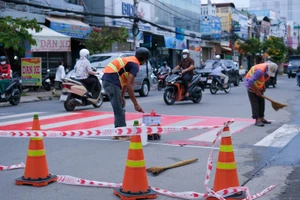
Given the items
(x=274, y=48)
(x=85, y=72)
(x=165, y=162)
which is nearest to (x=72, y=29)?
(x=85, y=72)

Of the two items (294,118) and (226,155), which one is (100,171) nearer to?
(226,155)

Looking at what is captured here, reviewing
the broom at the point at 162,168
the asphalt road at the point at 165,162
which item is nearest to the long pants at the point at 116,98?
the asphalt road at the point at 165,162

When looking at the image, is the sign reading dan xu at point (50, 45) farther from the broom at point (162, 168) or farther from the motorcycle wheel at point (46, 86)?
the broom at point (162, 168)

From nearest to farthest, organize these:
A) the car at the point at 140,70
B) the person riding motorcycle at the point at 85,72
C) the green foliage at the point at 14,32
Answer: the person riding motorcycle at the point at 85,72 → the car at the point at 140,70 → the green foliage at the point at 14,32

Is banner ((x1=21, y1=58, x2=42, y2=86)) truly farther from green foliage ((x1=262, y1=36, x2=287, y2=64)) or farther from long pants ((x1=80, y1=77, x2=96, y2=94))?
green foliage ((x1=262, y1=36, x2=287, y2=64))

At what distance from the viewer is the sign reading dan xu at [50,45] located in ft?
77.3

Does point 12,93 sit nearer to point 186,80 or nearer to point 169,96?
point 169,96

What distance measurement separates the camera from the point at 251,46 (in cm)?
6097

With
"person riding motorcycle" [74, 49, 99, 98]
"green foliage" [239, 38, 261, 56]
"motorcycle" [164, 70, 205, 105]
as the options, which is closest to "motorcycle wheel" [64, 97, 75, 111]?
"person riding motorcycle" [74, 49, 99, 98]

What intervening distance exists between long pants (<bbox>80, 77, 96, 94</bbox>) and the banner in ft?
26.9

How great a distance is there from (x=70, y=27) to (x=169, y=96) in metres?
13.0

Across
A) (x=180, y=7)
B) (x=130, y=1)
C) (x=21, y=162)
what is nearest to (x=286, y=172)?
(x=21, y=162)

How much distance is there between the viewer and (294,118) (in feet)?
42.1

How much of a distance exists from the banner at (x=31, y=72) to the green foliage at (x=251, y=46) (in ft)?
141
